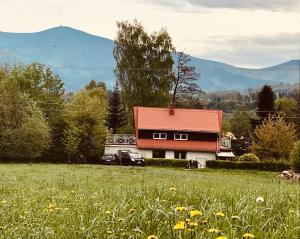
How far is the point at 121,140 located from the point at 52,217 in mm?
68723

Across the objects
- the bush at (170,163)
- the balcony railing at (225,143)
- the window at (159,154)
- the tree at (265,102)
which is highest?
the tree at (265,102)

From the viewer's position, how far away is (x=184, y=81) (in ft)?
277

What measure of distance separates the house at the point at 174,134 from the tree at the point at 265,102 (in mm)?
21699

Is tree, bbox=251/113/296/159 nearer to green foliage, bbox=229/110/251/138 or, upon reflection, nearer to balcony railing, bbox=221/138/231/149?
balcony railing, bbox=221/138/231/149

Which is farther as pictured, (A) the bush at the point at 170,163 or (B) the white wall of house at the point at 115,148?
(B) the white wall of house at the point at 115,148

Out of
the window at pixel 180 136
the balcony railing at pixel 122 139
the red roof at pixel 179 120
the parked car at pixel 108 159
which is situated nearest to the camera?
the parked car at pixel 108 159

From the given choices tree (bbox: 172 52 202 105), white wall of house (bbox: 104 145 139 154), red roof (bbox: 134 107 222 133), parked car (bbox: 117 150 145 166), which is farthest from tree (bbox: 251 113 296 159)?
parked car (bbox: 117 150 145 166)

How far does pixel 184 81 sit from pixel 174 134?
49.0ft

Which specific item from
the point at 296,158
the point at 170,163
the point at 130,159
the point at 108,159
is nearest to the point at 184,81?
the point at 108,159

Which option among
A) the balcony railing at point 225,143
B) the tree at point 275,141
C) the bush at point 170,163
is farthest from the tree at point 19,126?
the balcony railing at point 225,143

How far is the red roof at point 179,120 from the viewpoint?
234 feet

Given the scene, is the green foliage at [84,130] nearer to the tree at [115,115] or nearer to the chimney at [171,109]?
the chimney at [171,109]

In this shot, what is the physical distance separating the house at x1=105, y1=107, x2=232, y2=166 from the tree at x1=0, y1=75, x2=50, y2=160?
13635mm

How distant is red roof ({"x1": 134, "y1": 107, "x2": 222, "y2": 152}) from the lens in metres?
71.2
